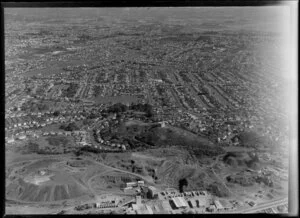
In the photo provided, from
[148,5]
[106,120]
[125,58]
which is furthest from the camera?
[125,58]

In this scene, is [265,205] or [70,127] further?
[70,127]

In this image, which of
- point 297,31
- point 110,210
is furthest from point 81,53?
point 297,31

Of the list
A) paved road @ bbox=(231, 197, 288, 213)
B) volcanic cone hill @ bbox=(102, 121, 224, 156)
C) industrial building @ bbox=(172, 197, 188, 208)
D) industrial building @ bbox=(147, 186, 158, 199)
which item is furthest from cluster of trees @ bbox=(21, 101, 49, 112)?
paved road @ bbox=(231, 197, 288, 213)

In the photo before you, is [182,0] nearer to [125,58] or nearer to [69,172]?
[125,58]

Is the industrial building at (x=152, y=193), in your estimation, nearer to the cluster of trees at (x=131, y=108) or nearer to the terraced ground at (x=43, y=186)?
the terraced ground at (x=43, y=186)

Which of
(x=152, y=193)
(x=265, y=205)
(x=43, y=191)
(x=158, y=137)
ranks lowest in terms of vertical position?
(x=265, y=205)

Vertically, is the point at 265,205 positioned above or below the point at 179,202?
below

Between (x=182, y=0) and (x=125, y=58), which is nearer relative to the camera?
(x=182, y=0)

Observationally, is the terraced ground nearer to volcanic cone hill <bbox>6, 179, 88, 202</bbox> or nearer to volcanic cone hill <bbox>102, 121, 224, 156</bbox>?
volcanic cone hill <bbox>6, 179, 88, 202</bbox>

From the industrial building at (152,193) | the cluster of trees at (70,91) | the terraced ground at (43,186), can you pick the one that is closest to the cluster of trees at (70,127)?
the cluster of trees at (70,91)

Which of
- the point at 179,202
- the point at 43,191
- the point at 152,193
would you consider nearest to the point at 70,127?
the point at 43,191

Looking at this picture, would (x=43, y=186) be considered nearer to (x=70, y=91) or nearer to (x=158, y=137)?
(x=70, y=91)
